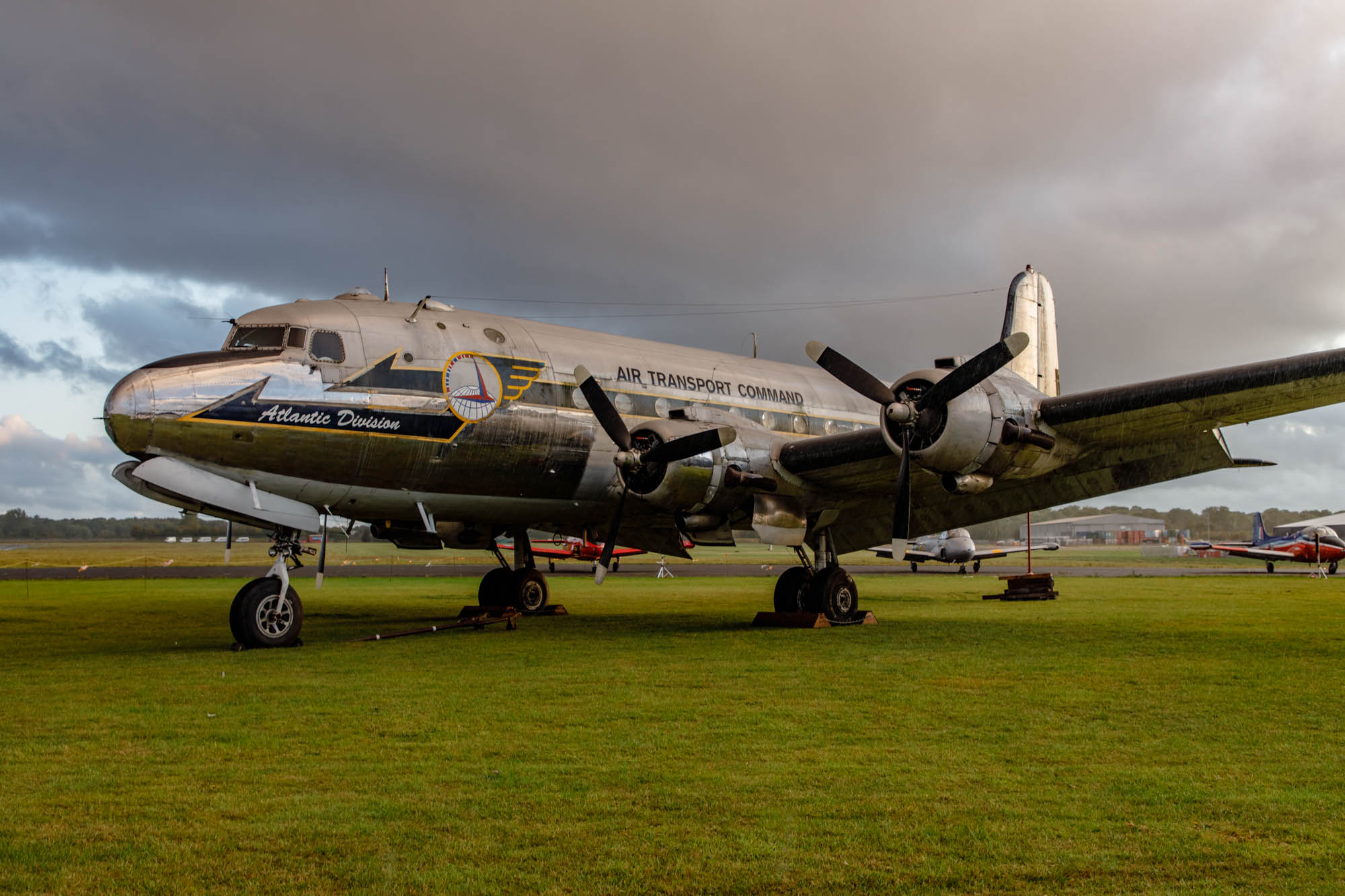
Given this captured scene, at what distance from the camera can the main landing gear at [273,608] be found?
1177 centimetres

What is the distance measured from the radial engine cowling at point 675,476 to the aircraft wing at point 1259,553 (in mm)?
41015

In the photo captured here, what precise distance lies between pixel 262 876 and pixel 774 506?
35.2 feet

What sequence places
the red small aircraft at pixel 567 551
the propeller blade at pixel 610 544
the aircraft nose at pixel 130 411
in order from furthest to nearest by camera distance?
the red small aircraft at pixel 567 551
the propeller blade at pixel 610 544
the aircraft nose at pixel 130 411

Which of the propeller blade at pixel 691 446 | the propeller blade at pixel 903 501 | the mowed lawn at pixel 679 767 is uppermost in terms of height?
the propeller blade at pixel 691 446

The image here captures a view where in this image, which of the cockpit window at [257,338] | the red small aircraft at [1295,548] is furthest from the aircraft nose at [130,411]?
the red small aircraft at [1295,548]

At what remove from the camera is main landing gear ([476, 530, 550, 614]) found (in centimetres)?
1767

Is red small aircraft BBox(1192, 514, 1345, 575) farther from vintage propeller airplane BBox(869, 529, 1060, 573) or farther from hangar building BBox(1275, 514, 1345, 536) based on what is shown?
vintage propeller airplane BBox(869, 529, 1060, 573)

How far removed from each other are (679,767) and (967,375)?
304 inches

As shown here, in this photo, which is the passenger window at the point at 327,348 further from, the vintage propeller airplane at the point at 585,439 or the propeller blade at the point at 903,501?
the propeller blade at the point at 903,501

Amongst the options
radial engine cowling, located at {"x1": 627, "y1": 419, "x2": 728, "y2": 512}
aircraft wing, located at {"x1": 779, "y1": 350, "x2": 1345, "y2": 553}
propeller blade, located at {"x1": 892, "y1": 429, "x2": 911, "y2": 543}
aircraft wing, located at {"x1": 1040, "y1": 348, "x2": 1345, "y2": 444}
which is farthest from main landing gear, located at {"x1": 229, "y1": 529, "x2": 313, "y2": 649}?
aircraft wing, located at {"x1": 1040, "y1": 348, "x2": 1345, "y2": 444}

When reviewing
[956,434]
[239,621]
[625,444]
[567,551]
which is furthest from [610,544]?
[567,551]

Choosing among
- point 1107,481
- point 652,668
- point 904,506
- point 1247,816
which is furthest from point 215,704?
point 1107,481

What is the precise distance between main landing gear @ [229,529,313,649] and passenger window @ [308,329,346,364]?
2240 mm

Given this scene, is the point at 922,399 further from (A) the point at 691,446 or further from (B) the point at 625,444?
(B) the point at 625,444
